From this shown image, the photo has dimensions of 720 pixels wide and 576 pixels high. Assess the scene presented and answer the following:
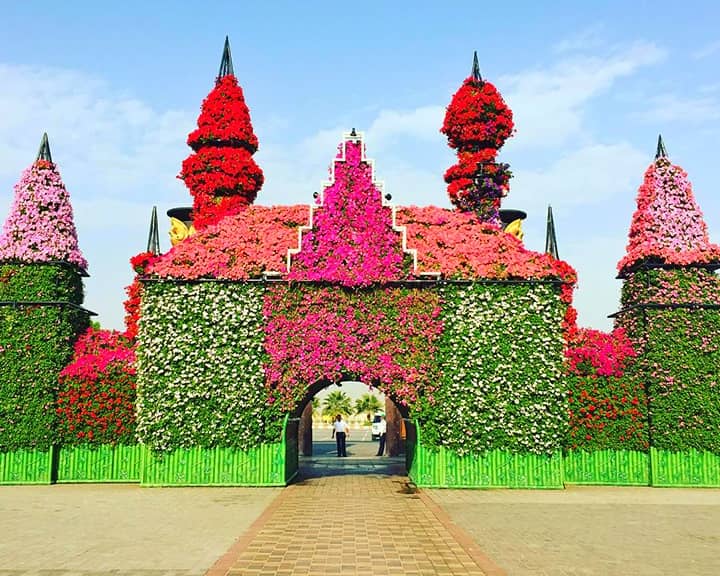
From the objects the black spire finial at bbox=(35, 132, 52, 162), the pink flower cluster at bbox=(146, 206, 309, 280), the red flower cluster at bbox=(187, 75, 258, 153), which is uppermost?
the red flower cluster at bbox=(187, 75, 258, 153)

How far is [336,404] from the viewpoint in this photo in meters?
61.0

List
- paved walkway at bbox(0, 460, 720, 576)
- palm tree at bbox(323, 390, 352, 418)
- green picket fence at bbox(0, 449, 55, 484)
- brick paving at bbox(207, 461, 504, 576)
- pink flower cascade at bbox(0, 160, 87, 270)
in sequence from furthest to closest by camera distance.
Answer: palm tree at bbox(323, 390, 352, 418)
pink flower cascade at bbox(0, 160, 87, 270)
green picket fence at bbox(0, 449, 55, 484)
paved walkway at bbox(0, 460, 720, 576)
brick paving at bbox(207, 461, 504, 576)

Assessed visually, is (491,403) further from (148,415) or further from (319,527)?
(148,415)

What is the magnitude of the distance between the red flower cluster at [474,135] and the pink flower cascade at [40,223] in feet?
48.3

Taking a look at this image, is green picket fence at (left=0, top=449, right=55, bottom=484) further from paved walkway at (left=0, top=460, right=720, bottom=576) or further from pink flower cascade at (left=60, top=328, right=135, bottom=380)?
pink flower cascade at (left=60, top=328, right=135, bottom=380)

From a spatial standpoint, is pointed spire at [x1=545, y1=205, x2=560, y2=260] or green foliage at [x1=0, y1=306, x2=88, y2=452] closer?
green foliage at [x1=0, y1=306, x2=88, y2=452]

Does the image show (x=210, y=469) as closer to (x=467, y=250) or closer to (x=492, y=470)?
(x=492, y=470)

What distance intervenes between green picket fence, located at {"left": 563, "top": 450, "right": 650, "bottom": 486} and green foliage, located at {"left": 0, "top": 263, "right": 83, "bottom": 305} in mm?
15968

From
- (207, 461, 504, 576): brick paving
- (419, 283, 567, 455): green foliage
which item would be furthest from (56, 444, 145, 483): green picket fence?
(419, 283, 567, 455): green foliage

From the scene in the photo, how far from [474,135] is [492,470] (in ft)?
48.5

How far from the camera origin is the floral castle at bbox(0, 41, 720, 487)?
19.0 meters

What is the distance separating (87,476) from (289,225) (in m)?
9.58

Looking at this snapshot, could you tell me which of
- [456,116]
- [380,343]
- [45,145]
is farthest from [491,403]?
[45,145]

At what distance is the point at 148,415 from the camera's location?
18.9 metres
